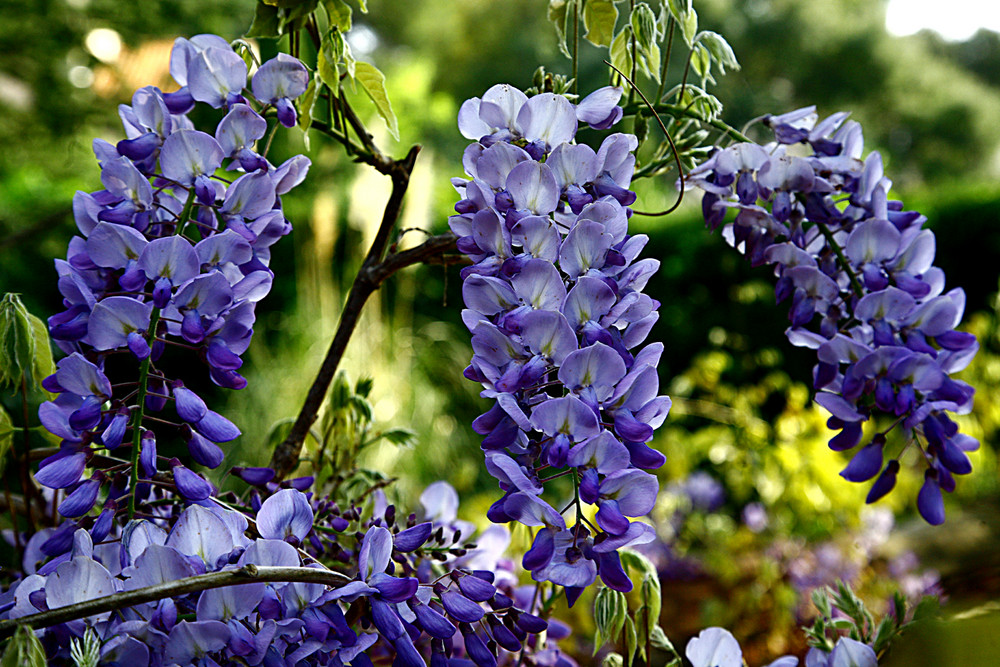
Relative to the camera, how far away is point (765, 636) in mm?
1662

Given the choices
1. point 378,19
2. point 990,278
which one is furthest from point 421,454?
point 378,19

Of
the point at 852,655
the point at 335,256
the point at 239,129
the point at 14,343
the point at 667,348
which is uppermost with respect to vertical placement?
the point at 335,256

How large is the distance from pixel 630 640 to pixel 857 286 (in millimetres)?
287

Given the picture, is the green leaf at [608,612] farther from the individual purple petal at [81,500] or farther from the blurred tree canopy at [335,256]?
the blurred tree canopy at [335,256]

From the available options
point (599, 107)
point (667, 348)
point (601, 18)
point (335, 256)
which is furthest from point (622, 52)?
point (335, 256)

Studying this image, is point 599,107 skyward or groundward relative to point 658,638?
skyward

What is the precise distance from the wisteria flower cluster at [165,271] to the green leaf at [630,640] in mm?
300

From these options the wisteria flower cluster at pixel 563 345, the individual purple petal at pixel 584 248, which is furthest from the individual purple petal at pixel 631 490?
the individual purple petal at pixel 584 248

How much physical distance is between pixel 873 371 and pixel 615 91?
23cm

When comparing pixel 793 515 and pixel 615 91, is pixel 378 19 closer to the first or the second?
pixel 793 515

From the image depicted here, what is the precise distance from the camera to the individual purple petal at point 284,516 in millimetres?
425

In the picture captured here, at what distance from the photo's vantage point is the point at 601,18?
1.85ft

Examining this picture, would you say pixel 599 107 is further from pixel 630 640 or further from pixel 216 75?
pixel 630 640

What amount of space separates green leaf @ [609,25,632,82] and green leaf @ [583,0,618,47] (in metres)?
0.02
